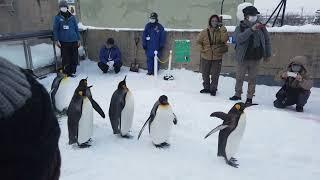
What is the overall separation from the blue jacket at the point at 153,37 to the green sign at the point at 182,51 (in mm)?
440

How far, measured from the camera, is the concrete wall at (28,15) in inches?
421

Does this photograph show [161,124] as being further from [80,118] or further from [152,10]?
[152,10]

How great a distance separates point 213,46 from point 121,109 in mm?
2886

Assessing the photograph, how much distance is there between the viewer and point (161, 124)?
4.39 metres

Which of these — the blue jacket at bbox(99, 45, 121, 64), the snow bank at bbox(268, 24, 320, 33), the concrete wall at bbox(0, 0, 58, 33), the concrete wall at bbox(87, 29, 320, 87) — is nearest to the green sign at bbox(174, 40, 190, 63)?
the concrete wall at bbox(87, 29, 320, 87)

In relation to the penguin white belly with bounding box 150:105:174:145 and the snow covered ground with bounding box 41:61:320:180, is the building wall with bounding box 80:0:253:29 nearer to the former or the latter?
the snow covered ground with bounding box 41:61:320:180

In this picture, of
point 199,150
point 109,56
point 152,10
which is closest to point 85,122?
point 199,150

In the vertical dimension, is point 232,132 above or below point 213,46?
below

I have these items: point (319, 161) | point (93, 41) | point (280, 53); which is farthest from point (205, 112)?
point (93, 41)

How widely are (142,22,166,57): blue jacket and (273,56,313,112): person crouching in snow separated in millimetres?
2987

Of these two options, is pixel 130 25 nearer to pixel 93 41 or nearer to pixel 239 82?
pixel 93 41

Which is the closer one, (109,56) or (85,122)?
(85,122)

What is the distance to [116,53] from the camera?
884 cm

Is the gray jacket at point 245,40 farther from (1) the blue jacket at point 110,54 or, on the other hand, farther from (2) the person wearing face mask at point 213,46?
(1) the blue jacket at point 110,54
